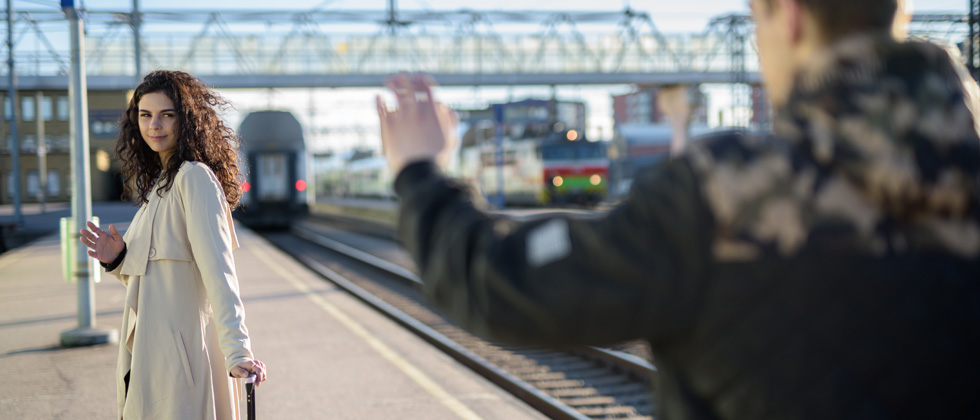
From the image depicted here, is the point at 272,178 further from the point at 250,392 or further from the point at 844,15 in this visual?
the point at 844,15

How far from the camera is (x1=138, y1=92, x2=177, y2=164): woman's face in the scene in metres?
3.03

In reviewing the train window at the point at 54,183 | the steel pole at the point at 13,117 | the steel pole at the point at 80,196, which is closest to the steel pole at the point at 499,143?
the steel pole at the point at 13,117

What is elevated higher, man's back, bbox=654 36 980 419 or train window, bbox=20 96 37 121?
train window, bbox=20 96 37 121

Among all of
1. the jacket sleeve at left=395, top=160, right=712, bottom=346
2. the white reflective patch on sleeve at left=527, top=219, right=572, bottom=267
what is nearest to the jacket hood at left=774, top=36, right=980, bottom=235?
the jacket sleeve at left=395, top=160, right=712, bottom=346

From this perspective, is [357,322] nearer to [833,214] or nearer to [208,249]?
[208,249]

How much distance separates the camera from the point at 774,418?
1.15 metres

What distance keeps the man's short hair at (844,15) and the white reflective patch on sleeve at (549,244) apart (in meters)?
0.45

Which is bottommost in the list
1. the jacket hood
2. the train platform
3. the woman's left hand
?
the train platform

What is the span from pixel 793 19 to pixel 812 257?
13.7 inches

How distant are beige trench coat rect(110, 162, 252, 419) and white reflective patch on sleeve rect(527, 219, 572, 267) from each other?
1852 millimetres

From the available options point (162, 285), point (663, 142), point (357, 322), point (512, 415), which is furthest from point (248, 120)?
point (663, 142)

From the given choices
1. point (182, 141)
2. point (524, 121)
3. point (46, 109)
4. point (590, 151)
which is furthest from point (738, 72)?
point (46, 109)

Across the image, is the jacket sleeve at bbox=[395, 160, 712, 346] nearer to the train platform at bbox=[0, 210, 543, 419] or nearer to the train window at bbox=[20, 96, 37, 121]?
the train platform at bbox=[0, 210, 543, 419]

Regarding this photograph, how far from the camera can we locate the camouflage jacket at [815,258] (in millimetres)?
1121
